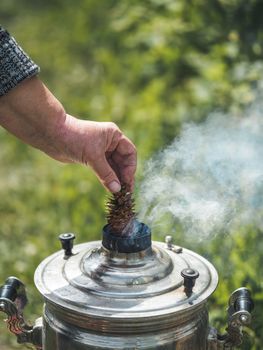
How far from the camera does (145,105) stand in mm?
6070

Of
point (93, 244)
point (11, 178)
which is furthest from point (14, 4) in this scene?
point (93, 244)

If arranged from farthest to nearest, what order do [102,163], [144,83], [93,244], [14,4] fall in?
1. [14,4]
2. [144,83]
3. [93,244]
4. [102,163]

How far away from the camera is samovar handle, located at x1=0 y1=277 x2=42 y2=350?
2.41m

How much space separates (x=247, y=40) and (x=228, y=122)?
101 cm

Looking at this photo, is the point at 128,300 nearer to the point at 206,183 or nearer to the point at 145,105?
the point at 206,183

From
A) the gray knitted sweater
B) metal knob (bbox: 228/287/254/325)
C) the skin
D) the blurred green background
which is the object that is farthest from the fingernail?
the blurred green background

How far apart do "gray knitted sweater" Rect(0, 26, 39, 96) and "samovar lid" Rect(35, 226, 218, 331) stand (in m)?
0.70

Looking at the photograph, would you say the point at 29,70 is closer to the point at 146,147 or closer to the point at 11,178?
the point at 146,147

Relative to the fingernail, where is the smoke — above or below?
below

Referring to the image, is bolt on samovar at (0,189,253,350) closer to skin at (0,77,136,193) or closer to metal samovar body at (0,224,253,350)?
metal samovar body at (0,224,253,350)

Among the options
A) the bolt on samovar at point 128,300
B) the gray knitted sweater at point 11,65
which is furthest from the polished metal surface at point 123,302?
the gray knitted sweater at point 11,65

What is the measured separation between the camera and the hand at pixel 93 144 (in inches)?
93.0

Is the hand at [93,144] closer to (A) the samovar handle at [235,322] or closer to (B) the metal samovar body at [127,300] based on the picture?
(B) the metal samovar body at [127,300]

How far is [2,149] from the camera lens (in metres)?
6.95
